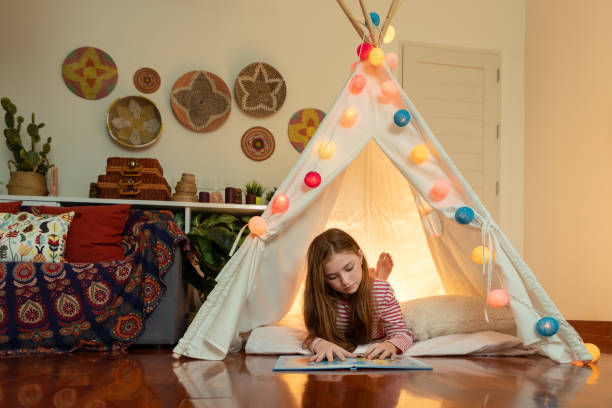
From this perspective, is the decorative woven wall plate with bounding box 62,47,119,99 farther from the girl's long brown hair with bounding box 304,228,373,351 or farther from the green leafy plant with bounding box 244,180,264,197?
the girl's long brown hair with bounding box 304,228,373,351

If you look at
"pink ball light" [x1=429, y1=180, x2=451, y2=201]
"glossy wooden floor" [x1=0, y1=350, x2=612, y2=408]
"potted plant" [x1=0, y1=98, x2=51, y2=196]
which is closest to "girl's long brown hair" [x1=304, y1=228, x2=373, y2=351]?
"glossy wooden floor" [x1=0, y1=350, x2=612, y2=408]

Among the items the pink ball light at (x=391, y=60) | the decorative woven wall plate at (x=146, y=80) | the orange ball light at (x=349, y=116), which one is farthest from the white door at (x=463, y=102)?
the orange ball light at (x=349, y=116)

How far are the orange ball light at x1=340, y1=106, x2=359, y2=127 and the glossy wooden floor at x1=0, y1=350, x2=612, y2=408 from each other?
1022mm

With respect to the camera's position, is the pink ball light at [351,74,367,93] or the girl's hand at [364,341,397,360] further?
the pink ball light at [351,74,367,93]

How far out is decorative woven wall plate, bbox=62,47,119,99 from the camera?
3621 mm

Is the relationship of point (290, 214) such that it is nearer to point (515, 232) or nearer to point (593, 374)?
point (593, 374)

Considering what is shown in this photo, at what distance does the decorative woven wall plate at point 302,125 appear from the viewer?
12.8ft

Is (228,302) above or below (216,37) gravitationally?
below

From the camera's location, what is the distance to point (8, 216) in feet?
7.64

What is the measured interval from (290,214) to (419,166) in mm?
582

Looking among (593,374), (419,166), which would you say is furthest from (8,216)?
(593,374)

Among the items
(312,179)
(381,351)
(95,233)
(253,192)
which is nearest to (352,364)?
(381,351)

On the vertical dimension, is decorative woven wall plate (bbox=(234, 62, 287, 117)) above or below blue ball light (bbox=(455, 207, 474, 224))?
above

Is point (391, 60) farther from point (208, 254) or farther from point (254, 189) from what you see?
point (254, 189)
